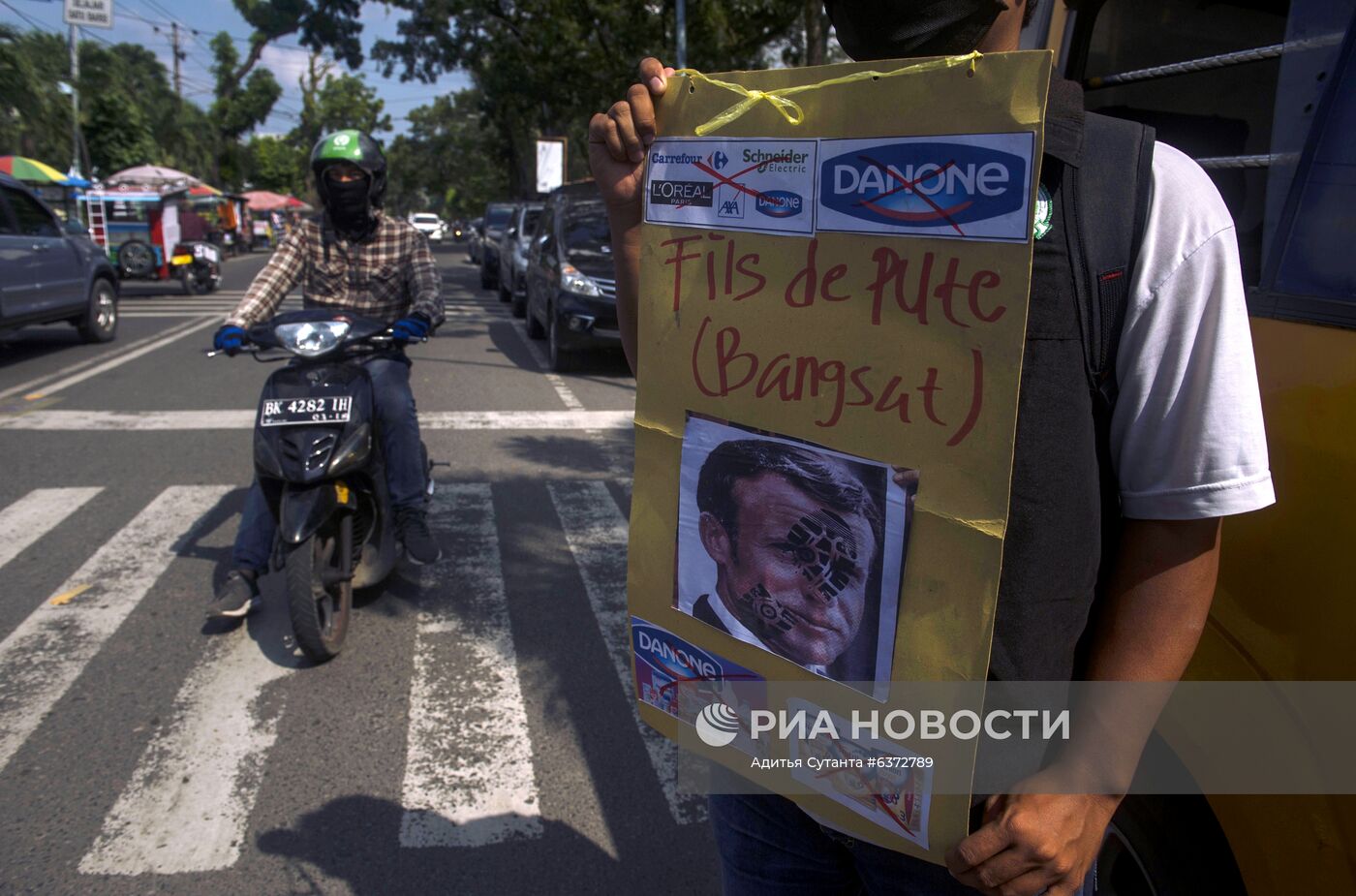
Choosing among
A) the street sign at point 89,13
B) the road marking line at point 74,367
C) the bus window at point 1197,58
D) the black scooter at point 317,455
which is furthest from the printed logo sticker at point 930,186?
the street sign at point 89,13

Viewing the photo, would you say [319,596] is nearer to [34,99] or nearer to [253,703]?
[253,703]

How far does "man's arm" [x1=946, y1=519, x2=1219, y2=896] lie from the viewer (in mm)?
1132

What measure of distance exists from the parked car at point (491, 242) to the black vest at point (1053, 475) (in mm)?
20803

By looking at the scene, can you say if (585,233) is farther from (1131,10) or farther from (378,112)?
(378,112)

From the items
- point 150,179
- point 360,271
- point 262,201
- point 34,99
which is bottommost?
point 360,271

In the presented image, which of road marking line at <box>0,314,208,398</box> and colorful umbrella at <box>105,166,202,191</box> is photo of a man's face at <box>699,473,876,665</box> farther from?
colorful umbrella at <box>105,166,202,191</box>

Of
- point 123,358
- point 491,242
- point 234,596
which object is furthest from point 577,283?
point 491,242

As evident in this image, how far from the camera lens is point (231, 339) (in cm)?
405

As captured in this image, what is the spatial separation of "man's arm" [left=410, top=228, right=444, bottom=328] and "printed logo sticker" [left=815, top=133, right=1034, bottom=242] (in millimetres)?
3589

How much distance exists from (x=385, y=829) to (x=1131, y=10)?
3.13 meters

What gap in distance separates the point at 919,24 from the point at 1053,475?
554 millimetres

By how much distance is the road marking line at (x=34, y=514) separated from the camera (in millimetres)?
5293

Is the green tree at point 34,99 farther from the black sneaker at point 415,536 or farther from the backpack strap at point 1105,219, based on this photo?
the backpack strap at point 1105,219

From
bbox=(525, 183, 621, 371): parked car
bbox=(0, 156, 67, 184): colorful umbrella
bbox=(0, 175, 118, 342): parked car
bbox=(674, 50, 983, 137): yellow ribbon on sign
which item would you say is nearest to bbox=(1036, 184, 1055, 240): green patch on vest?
bbox=(674, 50, 983, 137): yellow ribbon on sign
